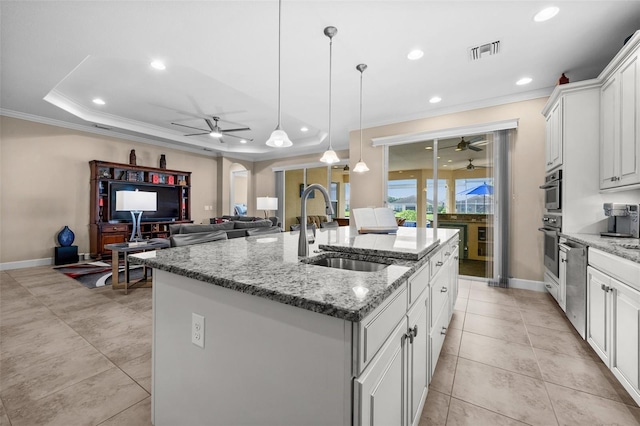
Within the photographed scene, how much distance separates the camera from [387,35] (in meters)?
2.54

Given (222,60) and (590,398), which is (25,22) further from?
(590,398)

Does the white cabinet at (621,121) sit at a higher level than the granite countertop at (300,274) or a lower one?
higher

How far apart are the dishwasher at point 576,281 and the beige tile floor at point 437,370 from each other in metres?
0.20

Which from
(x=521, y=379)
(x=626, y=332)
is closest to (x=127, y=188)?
(x=521, y=379)

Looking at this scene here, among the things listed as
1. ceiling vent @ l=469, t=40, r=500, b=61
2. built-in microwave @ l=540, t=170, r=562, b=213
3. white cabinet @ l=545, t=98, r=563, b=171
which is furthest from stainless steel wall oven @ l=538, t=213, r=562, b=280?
ceiling vent @ l=469, t=40, r=500, b=61

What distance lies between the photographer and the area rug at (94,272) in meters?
3.79

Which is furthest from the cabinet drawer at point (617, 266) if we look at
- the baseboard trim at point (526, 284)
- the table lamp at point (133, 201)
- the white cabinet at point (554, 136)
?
the table lamp at point (133, 201)

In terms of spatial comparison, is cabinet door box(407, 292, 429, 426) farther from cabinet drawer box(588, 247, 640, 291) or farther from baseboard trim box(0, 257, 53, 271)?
baseboard trim box(0, 257, 53, 271)

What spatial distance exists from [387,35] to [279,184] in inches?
235

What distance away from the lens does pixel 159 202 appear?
21.2 feet

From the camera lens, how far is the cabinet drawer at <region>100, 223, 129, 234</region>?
5348 mm

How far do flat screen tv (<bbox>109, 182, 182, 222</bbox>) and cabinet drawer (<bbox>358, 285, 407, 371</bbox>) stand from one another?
21.5 ft

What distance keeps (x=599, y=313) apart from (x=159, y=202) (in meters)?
7.46

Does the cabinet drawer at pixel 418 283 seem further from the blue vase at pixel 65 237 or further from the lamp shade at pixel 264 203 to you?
the blue vase at pixel 65 237
